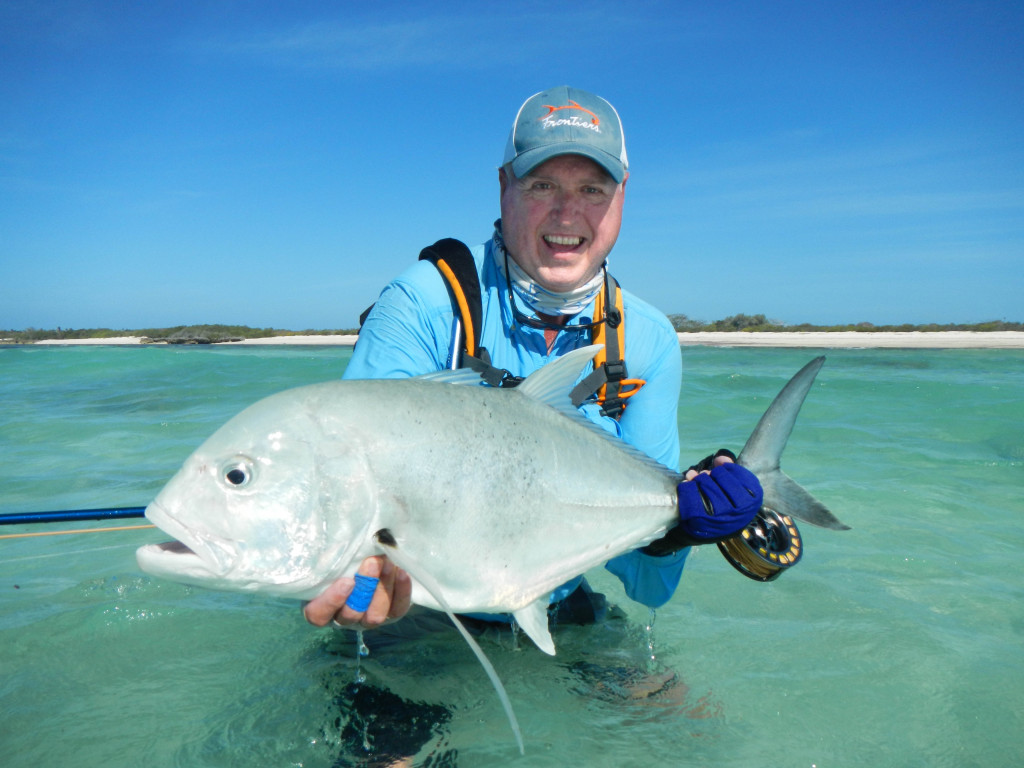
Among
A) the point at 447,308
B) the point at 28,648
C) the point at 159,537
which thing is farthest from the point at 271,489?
the point at 159,537

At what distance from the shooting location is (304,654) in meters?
3.09

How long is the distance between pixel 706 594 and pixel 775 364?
19652 millimetres

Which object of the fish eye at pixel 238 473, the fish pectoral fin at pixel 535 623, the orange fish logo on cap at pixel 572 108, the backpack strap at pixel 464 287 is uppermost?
the orange fish logo on cap at pixel 572 108

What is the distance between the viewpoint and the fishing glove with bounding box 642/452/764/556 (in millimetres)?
2180

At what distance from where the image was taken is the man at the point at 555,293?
2.59m

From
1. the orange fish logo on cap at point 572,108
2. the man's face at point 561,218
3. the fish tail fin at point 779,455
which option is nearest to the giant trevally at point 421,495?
the fish tail fin at point 779,455

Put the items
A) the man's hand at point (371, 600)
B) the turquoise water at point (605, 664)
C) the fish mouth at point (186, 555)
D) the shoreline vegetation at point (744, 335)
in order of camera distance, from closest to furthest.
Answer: the fish mouth at point (186, 555) < the man's hand at point (371, 600) < the turquoise water at point (605, 664) < the shoreline vegetation at point (744, 335)

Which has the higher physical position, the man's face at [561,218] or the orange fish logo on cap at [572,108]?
the orange fish logo on cap at [572,108]

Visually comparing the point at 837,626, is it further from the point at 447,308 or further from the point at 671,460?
the point at 447,308

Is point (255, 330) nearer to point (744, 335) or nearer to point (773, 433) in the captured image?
point (744, 335)

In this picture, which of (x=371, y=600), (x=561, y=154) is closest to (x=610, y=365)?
(x=561, y=154)

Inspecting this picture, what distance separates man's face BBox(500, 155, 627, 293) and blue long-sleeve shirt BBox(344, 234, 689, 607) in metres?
0.19

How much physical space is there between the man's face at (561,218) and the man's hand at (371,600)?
1.33m

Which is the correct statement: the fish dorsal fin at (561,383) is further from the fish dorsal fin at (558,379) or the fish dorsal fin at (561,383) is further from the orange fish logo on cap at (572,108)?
the orange fish logo on cap at (572,108)
